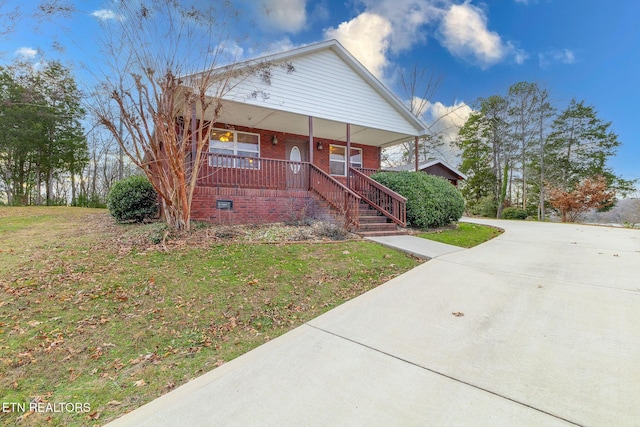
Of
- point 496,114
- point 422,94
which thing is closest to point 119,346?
point 422,94

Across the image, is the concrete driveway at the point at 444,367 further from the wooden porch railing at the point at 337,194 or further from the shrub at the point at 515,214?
the shrub at the point at 515,214

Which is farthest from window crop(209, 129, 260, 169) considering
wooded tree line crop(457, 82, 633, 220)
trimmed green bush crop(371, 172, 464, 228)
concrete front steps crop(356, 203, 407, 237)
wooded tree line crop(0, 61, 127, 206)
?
wooded tree line crop(457, 82, 633, 220)

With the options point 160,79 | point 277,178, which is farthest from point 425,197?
point 160,79

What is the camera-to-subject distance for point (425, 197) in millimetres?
9633

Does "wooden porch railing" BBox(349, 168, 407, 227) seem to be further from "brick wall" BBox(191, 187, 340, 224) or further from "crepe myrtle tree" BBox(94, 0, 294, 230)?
"crepe myrtle tree" BBox(94, 0, 294, 230)

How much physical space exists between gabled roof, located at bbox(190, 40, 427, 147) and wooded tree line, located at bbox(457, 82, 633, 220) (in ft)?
55.2

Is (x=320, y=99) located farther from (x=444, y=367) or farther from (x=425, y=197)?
(x=444, y=367)

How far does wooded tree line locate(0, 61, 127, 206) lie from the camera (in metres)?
14.5

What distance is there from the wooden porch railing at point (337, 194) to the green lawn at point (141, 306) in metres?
1.99

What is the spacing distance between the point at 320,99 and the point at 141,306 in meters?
9.20

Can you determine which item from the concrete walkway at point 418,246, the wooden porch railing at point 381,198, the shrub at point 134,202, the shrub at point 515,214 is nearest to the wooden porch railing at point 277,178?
the concrete walkway at point 418,246

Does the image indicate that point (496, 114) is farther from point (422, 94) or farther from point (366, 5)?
point (366, 5)

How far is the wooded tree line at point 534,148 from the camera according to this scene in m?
23.1

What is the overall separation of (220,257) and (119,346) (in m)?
2.63
